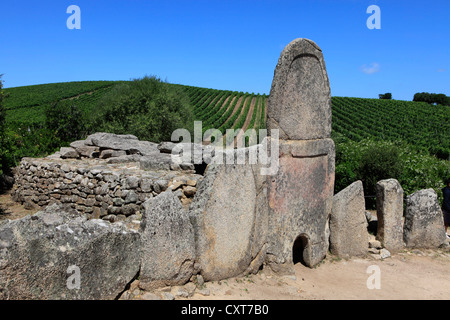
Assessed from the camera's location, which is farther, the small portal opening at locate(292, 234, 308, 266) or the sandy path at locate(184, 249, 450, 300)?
the small portal opening at locate(292, 234, 308, 266)

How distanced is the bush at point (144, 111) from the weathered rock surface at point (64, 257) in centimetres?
1543

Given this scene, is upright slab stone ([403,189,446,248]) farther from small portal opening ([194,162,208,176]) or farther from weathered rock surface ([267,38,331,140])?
small portal opening ([194,162,208,176])

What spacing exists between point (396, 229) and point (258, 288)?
4.22 m

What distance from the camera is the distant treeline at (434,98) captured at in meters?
63.7

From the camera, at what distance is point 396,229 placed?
7883 mm

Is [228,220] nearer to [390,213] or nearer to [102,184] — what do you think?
[102,184]

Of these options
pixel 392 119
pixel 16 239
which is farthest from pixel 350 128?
pixel 16 239

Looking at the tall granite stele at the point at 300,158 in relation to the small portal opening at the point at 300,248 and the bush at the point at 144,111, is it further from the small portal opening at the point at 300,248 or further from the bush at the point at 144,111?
the bush at the point at 144,111

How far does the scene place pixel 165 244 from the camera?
4.72 m

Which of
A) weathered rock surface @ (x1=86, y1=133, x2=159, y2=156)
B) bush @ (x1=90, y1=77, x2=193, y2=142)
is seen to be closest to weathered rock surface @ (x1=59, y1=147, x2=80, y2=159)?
weathered rock surface @ (x1=86, y1=133, x2=159, y2=156)

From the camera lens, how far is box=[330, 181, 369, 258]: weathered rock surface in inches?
279

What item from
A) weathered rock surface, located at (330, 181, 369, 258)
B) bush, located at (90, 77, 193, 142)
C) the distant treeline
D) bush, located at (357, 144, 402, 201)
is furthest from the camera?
the distant treeline

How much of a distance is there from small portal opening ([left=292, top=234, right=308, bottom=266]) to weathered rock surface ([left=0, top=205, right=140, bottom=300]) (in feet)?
11.2

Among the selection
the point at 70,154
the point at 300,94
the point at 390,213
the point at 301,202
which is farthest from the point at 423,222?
the point at 70,154
